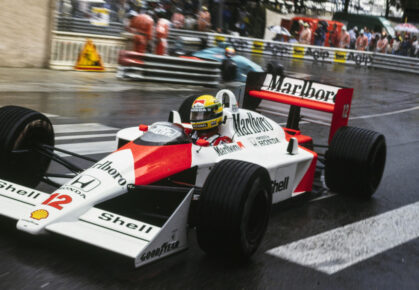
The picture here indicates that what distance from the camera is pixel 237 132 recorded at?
6258 mm

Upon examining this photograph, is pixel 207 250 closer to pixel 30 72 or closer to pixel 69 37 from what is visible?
pixel 30 72

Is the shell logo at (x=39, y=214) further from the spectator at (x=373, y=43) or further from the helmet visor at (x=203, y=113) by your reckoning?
the spectator at (x=373, y=43)

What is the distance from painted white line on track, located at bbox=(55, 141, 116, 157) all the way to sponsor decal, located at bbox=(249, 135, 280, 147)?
2589 millimetres

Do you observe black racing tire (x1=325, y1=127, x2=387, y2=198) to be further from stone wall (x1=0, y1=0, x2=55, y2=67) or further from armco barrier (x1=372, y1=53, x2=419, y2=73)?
armco barrier (x1=372, y1=53, x2=419, y2=73)

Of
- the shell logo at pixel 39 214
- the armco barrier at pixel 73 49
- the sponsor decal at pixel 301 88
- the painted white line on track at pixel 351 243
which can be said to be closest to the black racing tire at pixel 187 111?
the sponsor decal at pixel 301 88

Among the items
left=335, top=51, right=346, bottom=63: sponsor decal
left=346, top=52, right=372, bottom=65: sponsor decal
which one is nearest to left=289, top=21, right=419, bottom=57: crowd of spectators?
left=335, top=51, right=346, bottom=63: sponsor decal

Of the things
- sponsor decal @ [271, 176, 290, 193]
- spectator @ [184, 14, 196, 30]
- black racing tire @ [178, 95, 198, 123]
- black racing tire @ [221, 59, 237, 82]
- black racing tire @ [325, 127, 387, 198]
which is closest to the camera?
sponsor decal @ [271, 176, 290, 193]

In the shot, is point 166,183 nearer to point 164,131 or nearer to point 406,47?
point 164,131

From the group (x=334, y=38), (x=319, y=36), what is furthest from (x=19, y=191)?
(x=334, y=38)

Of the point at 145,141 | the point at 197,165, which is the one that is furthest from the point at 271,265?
the point at 145,141

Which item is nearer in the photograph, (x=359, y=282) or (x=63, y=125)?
(x=359, y=282)

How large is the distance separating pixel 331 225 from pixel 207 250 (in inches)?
79.3

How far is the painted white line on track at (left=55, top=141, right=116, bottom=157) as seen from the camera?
8.16 meters

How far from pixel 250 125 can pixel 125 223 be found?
99.1 inches
